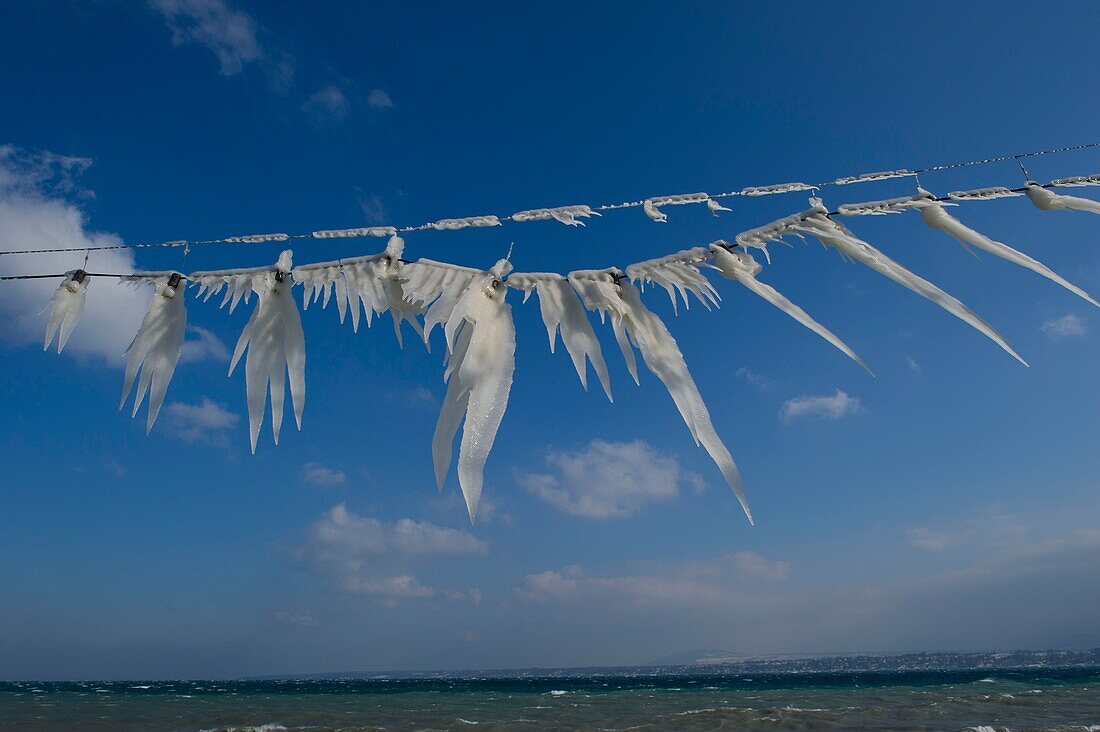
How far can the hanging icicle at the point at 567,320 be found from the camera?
2.16m

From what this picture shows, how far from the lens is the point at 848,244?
1880 millimetres

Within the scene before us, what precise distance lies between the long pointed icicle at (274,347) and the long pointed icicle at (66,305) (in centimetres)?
90

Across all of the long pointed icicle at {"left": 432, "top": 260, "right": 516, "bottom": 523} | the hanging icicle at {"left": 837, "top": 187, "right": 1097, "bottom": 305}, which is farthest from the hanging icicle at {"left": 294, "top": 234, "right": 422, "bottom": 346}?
the hanging icicle at {"left": 837, "top": 187, "right": 1097, "bottom": 305}

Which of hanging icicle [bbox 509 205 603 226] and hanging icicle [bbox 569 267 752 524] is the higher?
hanging icicle [bbox 509 205 603 226]

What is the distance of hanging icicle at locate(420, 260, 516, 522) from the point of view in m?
1.81

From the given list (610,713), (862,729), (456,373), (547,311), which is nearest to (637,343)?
(547,311)

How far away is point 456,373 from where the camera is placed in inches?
78.2

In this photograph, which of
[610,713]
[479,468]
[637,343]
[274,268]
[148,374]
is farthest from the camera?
[610,713]

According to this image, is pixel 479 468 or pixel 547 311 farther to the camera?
pixel 547 311

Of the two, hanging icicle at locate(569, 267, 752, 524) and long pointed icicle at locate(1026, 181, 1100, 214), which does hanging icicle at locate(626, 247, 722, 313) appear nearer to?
hanging icicle at locate(569, 267, 752, 524)

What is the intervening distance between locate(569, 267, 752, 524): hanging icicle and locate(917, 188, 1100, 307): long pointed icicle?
84cm

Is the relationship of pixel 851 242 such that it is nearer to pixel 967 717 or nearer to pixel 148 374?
pixel 148 374

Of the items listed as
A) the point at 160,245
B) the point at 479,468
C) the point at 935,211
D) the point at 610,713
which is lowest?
the point at 610,713

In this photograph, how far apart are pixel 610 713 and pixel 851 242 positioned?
66.0 ft
